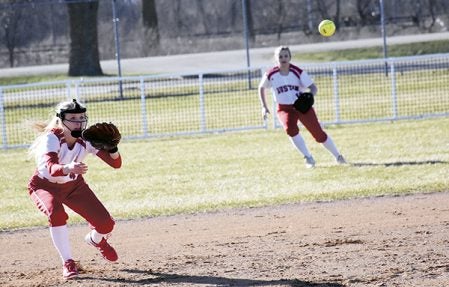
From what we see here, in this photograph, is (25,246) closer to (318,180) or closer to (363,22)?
(318,180)

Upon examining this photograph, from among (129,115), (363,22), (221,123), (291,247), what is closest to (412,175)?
(291,247)

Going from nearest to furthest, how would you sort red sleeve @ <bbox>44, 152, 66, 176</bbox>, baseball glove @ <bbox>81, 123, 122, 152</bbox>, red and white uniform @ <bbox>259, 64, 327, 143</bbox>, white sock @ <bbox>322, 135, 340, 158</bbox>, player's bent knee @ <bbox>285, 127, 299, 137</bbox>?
red sleeve @ <bbox>44, 152, 66, 176</bbox>, baseball glove @ <bbox>81, 123, 122, 152</bbox>, red and white uniform @ <bbox>259, 64, 327, 143</bbox>, player's bent knee @ <bbox>285, 127, 299, 137</bbox>, white sock @ <bbox>322, 135, 340, 158</bbox>

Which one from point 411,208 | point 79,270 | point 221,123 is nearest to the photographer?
point 79,270

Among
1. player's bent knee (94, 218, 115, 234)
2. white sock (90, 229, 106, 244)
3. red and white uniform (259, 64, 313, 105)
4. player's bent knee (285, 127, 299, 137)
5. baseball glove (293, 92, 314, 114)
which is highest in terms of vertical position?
red and white uniform (259, 64, 313, 105)

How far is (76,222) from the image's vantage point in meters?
11.0

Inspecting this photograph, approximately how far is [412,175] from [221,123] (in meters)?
8.77

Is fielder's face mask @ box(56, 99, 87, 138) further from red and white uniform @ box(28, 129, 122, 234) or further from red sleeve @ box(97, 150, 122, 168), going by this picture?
red sleeve @ box(97, 150, 122, 168)

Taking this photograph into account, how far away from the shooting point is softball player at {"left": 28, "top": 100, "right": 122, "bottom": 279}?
25.3 feet

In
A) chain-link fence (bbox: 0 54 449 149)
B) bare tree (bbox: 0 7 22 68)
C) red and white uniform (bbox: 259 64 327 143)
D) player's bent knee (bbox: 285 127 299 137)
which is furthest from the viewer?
bare tree (bbox: 0 7 22 68)

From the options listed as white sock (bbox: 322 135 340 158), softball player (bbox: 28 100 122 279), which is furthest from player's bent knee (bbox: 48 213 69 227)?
white sock (bbox: 322 135 340 158)

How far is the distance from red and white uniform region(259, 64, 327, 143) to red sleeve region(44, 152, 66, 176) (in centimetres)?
648

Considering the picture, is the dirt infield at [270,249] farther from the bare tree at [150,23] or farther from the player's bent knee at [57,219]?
the bare tree at [150,23]

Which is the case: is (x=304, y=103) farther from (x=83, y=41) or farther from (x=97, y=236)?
(x=83, y=41)

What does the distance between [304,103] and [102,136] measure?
625 centimetres
